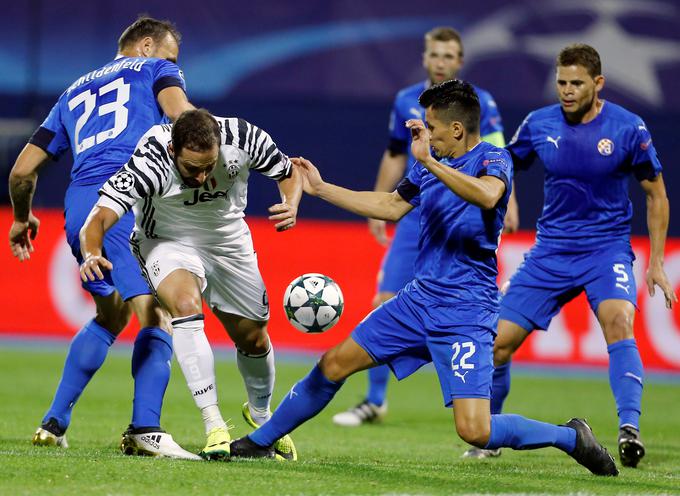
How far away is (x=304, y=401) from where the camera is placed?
5.56m

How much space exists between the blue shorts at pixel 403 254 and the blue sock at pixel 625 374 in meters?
2.19

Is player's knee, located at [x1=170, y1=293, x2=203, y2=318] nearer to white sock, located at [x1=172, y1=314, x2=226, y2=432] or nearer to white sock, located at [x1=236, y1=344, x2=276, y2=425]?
white sock, located at [x1=172, y1=314, x2=226, y2=432]

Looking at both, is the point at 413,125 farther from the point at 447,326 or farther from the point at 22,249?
the point at 22,249

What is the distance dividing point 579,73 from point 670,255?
552 centimetres

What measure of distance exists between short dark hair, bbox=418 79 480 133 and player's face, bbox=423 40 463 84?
3.01 meters

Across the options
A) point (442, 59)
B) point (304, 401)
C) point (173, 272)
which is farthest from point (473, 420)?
point (442, 59)

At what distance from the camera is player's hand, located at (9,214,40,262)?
663 cm

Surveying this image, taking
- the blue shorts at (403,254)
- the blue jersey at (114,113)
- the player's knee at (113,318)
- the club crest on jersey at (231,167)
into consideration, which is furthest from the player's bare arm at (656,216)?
the player's knee at (113,318)

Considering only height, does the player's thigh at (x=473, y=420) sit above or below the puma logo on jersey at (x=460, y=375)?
below

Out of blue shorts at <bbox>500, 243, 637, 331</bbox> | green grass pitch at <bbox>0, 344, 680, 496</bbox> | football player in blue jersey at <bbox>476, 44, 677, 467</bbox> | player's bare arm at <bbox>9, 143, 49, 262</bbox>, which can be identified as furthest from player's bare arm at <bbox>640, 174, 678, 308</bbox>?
player's bare arm at <bbox>9, 143, 49, 262</bbox>

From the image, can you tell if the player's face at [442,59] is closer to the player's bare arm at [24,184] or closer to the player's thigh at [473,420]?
the player's bare arm at [24,184]

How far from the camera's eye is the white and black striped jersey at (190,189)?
5.49 meters

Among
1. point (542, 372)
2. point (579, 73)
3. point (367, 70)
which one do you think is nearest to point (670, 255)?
point (542, 372)

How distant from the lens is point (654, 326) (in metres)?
11.6
